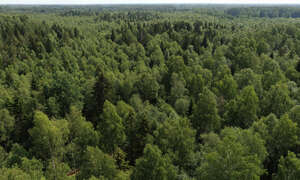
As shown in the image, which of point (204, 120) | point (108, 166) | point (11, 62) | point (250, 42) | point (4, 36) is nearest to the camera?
point (108, 166)

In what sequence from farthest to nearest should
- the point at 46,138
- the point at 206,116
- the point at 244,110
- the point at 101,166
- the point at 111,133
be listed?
the point at 244,110 → the point at 206,116 → the point at 111,133 → the point at 46,138 → the point at 101,166

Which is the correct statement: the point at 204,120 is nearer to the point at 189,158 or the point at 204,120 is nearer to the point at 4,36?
the point at 189,158

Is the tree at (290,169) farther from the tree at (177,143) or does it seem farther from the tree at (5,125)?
the tree at (5,125)

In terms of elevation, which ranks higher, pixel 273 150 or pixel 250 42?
pixel 250 42

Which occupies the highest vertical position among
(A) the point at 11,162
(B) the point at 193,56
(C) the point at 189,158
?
(B) the point at 193,56

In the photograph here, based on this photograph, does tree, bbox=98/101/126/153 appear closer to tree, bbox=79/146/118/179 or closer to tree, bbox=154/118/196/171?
tree, bbox=154/118/196/171

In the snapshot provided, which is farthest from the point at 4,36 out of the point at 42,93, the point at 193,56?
the point at 193,56

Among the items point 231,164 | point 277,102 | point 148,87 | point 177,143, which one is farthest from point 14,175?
point 277,102

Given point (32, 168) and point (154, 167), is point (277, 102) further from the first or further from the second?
point (32, 168)
